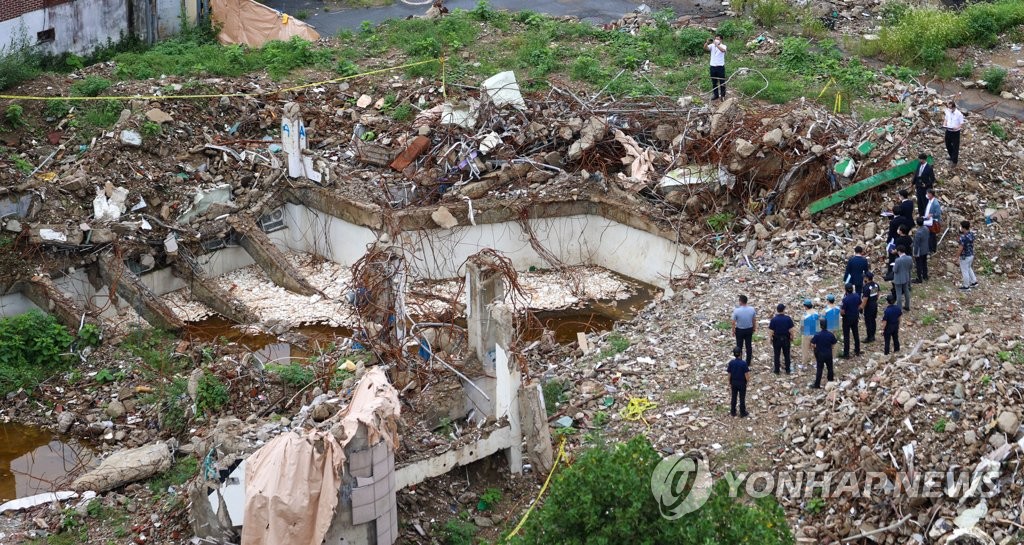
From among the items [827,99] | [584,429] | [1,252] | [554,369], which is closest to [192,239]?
[1,252]

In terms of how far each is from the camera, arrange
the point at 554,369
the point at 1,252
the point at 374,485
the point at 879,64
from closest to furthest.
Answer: the point at 374,485 < the point at 554,369 < the point at 1,252 < the point at 879,64

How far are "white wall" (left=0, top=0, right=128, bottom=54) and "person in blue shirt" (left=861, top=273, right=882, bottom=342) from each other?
1536 cm

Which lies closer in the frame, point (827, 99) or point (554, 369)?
point (554, 369)

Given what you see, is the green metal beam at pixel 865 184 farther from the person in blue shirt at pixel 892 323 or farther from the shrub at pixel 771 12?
the shrub at pixel 771 12

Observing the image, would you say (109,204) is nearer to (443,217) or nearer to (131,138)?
(131,138)

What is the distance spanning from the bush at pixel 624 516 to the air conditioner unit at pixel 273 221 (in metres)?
11.1

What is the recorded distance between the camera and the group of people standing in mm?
13844

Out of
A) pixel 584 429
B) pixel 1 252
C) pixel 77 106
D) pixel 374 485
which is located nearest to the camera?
pixel 374 485

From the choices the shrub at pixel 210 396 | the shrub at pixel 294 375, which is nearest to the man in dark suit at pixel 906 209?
the shrub at pixel 294 375

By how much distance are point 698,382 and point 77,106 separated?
11.9 metres

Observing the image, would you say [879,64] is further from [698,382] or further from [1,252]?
[1,252]

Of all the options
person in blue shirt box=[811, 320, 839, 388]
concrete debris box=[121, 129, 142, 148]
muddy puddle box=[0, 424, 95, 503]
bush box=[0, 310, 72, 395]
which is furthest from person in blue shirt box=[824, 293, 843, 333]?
concrete debris box=[121, 129, 142, 148]

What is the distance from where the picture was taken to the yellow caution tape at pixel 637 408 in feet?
46.7

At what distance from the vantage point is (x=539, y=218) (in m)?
19.9
